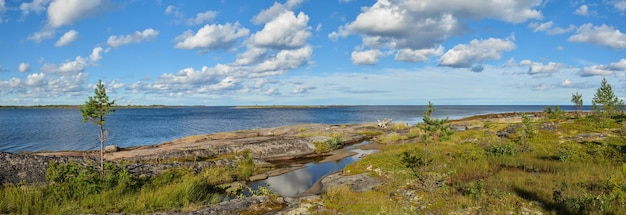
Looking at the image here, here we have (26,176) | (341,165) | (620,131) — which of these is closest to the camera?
(26,176)

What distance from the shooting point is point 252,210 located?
1856cm

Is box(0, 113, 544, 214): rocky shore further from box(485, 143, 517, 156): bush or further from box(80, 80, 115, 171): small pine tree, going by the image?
box(485, 143, 517, 156): bush

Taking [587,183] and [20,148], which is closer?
[587,183]

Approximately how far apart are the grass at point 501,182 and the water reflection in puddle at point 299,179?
440 centimetres

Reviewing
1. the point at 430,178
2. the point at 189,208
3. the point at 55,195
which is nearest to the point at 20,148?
the point at 55,195

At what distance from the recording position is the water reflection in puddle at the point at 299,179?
93.4 feet

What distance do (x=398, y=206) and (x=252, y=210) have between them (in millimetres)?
8060

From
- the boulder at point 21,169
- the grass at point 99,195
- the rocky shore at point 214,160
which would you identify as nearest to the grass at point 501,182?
the rocky shore at point 214,160

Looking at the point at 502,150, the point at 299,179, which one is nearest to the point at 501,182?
the point at 502,150

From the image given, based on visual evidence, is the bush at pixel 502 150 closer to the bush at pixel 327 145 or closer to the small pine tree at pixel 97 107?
the bush at pixel 327 145

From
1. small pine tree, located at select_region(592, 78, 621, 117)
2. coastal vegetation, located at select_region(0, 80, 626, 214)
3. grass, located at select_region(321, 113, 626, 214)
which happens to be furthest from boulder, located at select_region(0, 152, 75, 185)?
small pine tree, located at select_region(592, 78, 621, 117)

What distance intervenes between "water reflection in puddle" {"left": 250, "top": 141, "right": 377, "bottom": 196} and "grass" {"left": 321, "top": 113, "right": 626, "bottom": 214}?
4.40 metres

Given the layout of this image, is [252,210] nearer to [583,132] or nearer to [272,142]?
[272,142]

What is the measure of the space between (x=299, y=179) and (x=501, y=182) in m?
17.3
